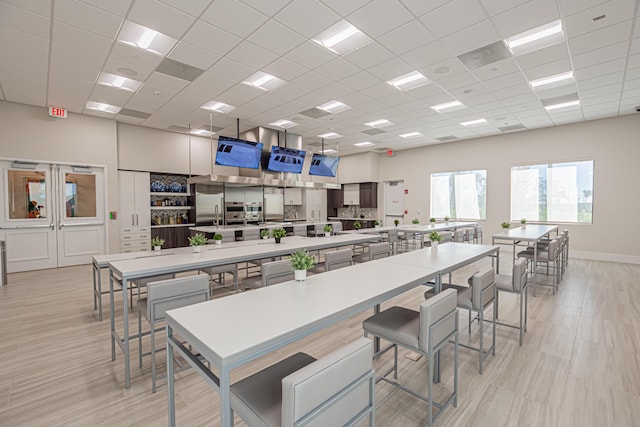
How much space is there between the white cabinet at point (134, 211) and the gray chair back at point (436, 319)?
7.92 metres

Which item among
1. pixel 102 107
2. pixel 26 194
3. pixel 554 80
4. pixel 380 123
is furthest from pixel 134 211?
pixel 554 80

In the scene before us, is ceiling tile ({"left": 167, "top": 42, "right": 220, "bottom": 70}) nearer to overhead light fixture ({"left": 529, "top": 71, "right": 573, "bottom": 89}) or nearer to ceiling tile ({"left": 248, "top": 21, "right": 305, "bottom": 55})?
ceiling tile ({"left": 248, "top": 21, "right": 305, "bottom": 55})

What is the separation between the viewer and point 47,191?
6367 mm

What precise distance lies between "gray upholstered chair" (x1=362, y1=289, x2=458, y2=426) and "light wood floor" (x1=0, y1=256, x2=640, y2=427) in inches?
12.7

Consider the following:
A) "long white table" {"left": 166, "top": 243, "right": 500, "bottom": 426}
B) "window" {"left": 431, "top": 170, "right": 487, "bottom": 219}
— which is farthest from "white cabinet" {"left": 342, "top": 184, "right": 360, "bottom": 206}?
"long white table" {"left": 166, "top": 243, "right": 500, "bottom": 426}

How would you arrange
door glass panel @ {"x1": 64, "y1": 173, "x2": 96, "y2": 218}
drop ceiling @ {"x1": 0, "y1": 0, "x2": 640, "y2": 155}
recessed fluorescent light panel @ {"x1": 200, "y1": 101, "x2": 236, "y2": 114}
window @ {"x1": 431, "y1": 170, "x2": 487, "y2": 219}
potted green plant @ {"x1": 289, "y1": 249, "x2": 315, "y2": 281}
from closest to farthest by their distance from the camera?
potted green plant @ {"x1": 289, "y1": 249, "x2": 315, "y2": 281}, drop ceiling @ {"x1": 0, "y1": 0, "x2": 640, "y2": 155}, recessed fluorescent light panel @ {"x1": 200, "y1": 101, "x2": 236, "y2": 114}, door glass panel @ {"x1": 64, "y1": 173, "x2": 96, "y2": 218}, window @ {"x1": 431, "y1": 170, "x2": 487, "y2": 219}

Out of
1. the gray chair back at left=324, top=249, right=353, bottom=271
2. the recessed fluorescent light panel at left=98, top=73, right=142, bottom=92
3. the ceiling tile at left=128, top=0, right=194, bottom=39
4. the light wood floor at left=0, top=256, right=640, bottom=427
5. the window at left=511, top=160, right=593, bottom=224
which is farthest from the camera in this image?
the window at left=511, top=160, right=593, bottom=224

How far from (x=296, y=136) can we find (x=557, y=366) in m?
7.57

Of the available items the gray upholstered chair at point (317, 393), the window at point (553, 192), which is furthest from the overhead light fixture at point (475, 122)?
the gray upholstered chair at point (317, 393)

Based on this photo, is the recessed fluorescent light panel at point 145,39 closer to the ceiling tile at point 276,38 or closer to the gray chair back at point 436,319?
the ceiling tile at point 276,38

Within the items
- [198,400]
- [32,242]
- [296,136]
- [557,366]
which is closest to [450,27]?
[557,366]

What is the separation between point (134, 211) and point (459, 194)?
32.4 feet

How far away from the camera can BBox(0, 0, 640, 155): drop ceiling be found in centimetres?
322

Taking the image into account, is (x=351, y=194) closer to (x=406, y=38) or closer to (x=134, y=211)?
(x=134, y=211)
